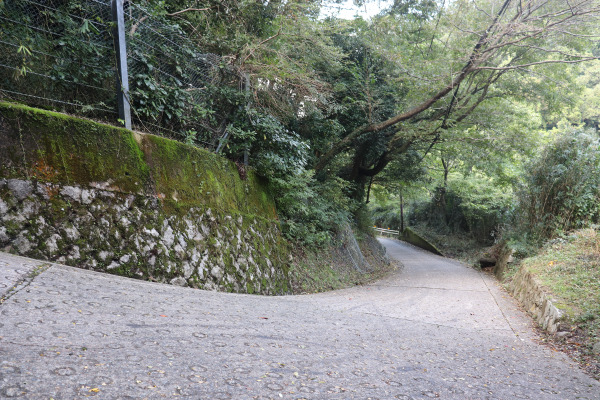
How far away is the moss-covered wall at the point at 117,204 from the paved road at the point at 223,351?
0.43m

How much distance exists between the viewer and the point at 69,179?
4.10 meters

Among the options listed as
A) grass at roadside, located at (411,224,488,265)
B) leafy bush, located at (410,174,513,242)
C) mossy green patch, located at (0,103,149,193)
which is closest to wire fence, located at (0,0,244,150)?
mossy green patch, located at (0,103,149,193)

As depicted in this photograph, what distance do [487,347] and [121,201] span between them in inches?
197

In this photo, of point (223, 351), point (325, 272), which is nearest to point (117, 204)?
point (223, 351)

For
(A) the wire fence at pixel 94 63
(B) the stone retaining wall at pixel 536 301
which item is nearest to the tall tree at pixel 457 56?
(B) the stone retaining wall at pixel 536 301

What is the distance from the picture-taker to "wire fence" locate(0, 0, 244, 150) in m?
4.41

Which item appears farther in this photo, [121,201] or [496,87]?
[496,87]

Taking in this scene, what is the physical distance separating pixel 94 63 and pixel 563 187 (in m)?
11.5

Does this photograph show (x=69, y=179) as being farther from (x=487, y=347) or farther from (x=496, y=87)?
(x=496, y=87)

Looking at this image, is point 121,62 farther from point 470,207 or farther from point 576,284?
point 470,207

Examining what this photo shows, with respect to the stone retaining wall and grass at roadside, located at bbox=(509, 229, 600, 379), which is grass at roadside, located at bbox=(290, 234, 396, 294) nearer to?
the stone retaining wall

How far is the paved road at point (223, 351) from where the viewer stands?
1986mm

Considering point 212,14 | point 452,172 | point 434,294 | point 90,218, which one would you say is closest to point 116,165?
point 90,218

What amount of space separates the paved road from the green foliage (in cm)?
620
